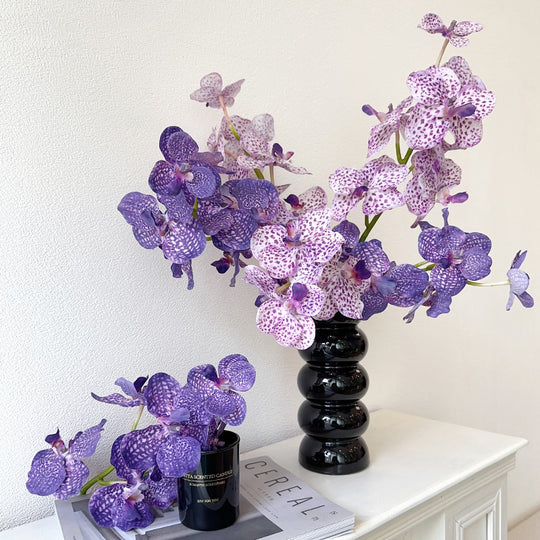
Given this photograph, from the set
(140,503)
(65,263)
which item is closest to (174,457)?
(140,503)

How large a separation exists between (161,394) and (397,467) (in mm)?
456

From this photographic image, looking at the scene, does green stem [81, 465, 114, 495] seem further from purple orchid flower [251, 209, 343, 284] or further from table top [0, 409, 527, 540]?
purple orchid flower [251, 209, 343, 284]

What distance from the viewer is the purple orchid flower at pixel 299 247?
0.73 m

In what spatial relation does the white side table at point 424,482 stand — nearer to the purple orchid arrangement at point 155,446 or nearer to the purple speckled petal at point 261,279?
the purple orchid arrangement at point 155,446

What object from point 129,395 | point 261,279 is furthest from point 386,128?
point 129,395

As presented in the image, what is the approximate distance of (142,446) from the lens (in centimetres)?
71

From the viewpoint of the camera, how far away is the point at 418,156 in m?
0.82

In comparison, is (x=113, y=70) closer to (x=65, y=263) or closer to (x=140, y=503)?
(x=65, y=263)

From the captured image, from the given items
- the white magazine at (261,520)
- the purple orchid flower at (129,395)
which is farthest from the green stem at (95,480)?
the purple orchid flower at (129,395)

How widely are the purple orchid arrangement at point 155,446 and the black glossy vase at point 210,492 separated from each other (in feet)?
0.08

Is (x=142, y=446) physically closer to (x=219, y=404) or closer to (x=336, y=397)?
(x=219, y=404)

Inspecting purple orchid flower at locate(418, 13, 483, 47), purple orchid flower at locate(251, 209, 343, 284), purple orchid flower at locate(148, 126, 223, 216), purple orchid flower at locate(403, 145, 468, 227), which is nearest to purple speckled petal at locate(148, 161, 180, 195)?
purple orchid flower at locate(148, 126, 223, 216)

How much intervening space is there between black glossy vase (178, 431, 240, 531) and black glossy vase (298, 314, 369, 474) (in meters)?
0.24

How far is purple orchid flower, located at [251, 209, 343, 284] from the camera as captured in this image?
2.39ft
